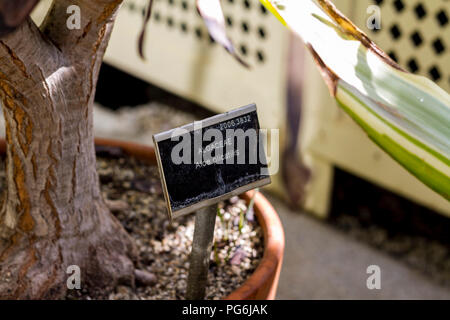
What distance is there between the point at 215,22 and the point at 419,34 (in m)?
1.26

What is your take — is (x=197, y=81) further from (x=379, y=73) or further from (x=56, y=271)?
(x=379, y=73)

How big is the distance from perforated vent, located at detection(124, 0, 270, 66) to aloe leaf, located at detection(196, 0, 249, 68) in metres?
1.34

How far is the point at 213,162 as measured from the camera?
1.04 metres

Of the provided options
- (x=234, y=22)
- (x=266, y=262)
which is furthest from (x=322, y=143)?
(x=266, y=262)

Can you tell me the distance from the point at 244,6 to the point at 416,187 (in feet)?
2.98

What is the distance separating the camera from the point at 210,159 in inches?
40.9

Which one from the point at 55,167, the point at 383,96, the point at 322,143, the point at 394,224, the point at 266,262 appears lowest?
the point at 394,224

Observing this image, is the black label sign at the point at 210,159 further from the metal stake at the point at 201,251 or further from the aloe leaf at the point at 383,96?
the aloe leaf at the point at 383,96

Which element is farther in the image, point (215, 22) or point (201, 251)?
point (201, 251)

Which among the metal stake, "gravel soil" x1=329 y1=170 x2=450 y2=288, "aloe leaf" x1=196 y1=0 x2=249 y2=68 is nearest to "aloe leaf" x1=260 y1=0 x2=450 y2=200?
"aloe leaf" x1=196 y1=0 x2=249 y2=68

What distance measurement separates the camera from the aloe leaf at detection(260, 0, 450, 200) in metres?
0.70

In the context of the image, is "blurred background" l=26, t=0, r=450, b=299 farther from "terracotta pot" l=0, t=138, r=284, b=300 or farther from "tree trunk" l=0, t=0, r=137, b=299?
"tree trunk" l=0, t=0, r=137, b=299

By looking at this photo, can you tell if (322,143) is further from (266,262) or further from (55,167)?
(55,167)

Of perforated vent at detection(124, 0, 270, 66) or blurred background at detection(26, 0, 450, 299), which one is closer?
blurred background at detection(26, 0, 450, 299)
